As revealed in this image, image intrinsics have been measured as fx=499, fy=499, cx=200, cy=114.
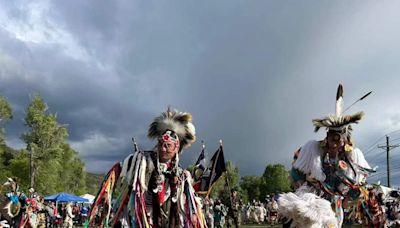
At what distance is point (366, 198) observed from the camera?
16.9 ft

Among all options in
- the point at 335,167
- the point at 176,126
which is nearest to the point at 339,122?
the point at 335,167

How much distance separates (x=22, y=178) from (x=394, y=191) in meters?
42.7

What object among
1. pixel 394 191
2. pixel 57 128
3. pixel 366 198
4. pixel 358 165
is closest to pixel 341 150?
pixel 358 165

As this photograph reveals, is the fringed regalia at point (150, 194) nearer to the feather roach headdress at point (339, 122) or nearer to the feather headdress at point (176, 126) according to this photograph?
the feather headdress at point (176, 126)

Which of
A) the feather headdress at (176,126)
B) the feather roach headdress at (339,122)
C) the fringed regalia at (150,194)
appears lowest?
the fringed regalia at (150,194)

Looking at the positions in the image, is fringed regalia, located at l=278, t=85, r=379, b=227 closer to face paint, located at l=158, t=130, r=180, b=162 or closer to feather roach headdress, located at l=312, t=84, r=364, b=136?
feather roach headdress, located at l=312, t=84, r=364, b=136

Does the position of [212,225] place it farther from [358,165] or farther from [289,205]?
[289,205]

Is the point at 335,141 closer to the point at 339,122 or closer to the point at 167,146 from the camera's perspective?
the point at 339,122

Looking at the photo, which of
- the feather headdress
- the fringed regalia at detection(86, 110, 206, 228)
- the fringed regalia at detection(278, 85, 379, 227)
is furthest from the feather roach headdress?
→ the fringed regalia at detection(86, 110, 206, 228)

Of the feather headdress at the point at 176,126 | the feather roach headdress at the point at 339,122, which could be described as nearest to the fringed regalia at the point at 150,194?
the feather headdress at the point at 176,126

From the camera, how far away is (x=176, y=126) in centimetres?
561

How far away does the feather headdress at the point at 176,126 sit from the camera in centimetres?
560

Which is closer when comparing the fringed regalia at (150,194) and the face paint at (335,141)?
the face paint at (335,141)

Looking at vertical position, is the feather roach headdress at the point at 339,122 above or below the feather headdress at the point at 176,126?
below
